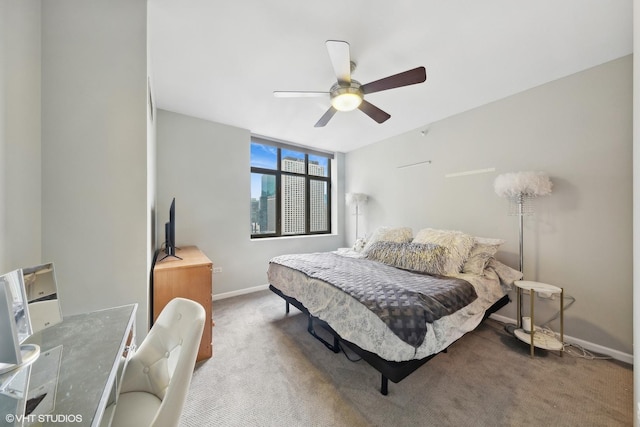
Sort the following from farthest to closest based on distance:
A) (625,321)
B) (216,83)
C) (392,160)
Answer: (392,160), (216,83), (625,321)

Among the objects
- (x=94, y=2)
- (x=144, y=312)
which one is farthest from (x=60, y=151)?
→ (x=144, y=312)

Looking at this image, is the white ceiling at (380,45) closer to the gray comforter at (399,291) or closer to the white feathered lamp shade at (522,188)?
the white feathered lamp shade at (522,188)

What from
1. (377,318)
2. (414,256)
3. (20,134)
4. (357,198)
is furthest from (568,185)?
(20,134)

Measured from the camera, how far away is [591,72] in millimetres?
1986

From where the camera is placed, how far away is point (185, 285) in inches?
71.5

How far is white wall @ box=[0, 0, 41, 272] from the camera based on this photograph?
1.01 meters

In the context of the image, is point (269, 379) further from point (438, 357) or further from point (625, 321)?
point (625, 321)

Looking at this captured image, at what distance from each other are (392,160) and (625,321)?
2.98 meters

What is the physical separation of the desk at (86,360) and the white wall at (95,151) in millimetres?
309

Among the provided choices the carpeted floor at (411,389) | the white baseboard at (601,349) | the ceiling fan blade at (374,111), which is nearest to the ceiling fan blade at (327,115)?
the ceiling fan blade at (374,111)

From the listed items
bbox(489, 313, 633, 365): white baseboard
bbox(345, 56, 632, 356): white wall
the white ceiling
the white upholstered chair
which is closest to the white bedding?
bbox(345, 56, 632, 356): white wall

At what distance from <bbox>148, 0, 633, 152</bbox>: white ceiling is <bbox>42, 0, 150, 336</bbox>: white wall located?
0.40 metres

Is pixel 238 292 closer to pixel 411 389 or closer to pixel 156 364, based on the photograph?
pixel 156 364

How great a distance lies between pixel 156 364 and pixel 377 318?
1.21 metres
